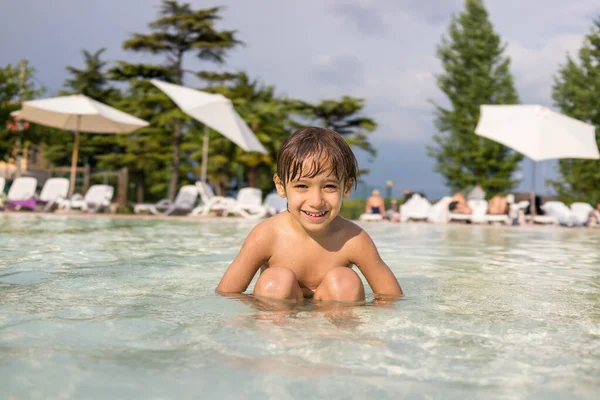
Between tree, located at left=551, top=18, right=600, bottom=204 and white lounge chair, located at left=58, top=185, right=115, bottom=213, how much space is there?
22733 mm

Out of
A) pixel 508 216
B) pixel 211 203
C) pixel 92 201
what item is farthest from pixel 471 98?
pixel 92 201

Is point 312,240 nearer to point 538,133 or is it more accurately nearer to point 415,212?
point 538,133

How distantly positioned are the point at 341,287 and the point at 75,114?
15607 millimetres

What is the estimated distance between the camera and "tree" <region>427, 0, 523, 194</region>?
3148cm

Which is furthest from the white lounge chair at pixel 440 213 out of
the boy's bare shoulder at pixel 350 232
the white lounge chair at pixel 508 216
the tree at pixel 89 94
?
the tree at pixel 89 94

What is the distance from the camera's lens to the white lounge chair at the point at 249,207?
53.5ft

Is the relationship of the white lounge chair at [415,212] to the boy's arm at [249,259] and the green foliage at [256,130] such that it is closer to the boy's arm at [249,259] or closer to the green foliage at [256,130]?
the green foliage at [256,130]

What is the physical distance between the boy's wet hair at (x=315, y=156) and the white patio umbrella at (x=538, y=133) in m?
13.4

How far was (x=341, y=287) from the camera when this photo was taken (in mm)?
2867

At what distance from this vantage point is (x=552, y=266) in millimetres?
5953

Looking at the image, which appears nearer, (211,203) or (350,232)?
(350,232)

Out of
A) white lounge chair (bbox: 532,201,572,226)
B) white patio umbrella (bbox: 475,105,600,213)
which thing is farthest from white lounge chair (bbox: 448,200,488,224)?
white patio umbrella (bbox: 475,105,600,213)

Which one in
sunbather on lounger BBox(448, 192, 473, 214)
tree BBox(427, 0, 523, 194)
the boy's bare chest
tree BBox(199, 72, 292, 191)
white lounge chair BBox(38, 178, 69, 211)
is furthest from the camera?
tree BBox(427, 0, 523, 194)

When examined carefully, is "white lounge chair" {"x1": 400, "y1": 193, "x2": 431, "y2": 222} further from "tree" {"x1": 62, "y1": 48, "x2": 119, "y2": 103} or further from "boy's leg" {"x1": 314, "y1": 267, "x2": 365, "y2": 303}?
"tree" {"x1": 62, "y1": 48, "x2": 119, "y2": 103}
